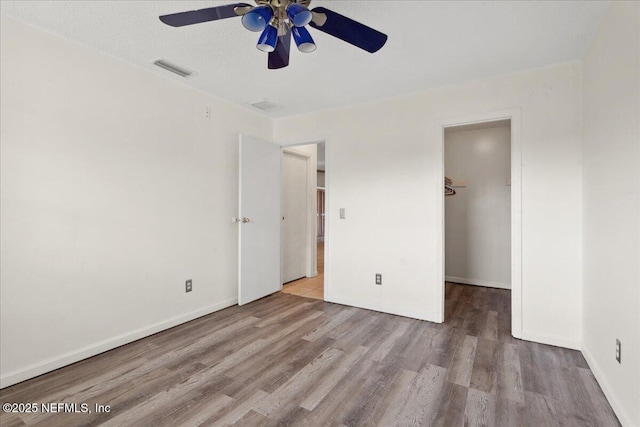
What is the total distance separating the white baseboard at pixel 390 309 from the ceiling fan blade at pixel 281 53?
265cm

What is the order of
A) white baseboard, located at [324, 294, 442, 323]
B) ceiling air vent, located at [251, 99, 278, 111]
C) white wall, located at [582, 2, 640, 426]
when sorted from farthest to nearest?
ceiling air vent, located at [251, 99, 278, 111]
white baseboard, located at [324, 294, 442, 323]
white wall, located at [582, 2, 640, 426]

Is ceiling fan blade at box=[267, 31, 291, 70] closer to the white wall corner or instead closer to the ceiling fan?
the ceiling fan

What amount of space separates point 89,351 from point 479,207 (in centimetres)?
483

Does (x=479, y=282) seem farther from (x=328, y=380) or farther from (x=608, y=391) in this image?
(x=328, y=380)

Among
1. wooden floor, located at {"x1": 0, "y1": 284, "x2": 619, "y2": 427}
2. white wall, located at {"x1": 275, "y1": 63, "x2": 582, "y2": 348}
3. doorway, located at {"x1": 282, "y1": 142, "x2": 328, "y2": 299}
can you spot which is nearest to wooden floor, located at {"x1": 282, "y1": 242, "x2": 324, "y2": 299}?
doorway, located at {"x1": 282, "y1": 142, "x2": 328, "y2": 299}

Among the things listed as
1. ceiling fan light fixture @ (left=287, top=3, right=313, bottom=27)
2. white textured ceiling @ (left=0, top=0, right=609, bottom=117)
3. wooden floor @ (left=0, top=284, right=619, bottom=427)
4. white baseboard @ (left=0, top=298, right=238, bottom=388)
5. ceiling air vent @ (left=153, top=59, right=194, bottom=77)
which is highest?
ceiling air vent @ (left=153, top=59, right=194, bottom=77)

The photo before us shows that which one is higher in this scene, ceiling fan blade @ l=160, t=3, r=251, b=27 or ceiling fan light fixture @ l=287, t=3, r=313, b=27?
ceiling fan blade @ l=160, t=3, r=251, b=27

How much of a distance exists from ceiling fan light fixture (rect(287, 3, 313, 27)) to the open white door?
226cm

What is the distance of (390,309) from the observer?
3.38 m

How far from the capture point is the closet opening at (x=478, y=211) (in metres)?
4.36

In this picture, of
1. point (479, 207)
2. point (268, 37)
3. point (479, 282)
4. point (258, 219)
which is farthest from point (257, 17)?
point (479, 282)

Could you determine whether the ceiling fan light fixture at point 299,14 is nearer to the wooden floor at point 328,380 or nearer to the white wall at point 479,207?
the wooden floor at point 328,380

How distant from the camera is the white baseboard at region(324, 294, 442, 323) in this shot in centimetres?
315

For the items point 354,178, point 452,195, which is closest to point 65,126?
point 354,178
